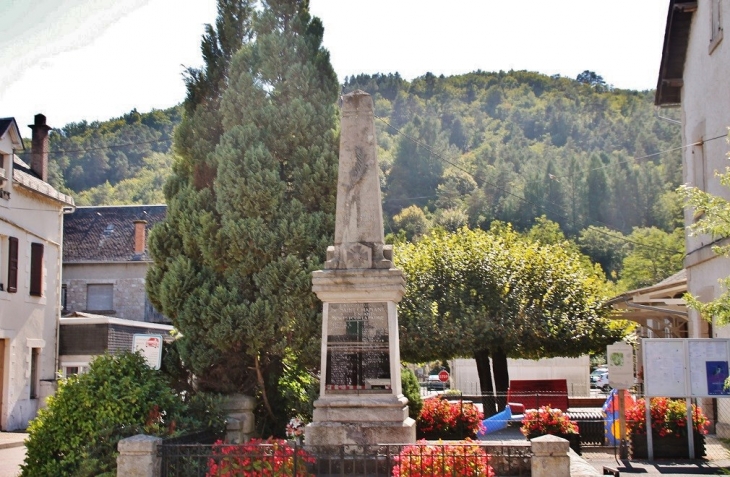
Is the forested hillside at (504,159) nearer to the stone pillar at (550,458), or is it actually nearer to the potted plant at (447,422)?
the potted plant at (447,422)

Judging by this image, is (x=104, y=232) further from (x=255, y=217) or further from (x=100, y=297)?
(x=255, y=217)

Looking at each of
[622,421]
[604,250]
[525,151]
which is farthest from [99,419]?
[525,151]

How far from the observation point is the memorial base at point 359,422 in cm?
1247

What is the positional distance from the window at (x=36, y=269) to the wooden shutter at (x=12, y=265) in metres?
1.20

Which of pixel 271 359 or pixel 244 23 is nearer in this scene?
pixel 271 359

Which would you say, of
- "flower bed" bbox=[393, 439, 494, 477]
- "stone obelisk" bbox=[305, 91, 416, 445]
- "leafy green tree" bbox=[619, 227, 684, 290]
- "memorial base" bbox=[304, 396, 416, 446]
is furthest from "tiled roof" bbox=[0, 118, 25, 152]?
"leafy green tree" bbox=[619, 227, 684, 290]

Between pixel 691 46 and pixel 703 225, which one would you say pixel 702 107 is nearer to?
pixel 691 46

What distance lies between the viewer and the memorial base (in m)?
12.5

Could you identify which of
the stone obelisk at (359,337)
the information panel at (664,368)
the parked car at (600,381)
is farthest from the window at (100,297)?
the stone obelisk at (359,337)

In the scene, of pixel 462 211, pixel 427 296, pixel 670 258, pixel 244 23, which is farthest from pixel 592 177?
pixel 244 23

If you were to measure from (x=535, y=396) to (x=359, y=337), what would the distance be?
13135 millimetres

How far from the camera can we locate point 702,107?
20.2m

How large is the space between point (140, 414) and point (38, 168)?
20.7 m

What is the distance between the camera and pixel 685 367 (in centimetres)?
1559
